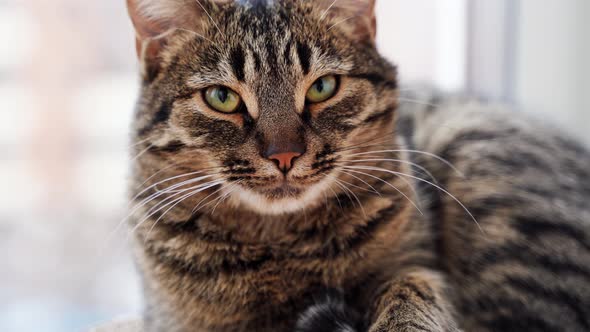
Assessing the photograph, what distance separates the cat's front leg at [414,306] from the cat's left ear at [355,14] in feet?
1.65

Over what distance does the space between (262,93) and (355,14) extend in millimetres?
284

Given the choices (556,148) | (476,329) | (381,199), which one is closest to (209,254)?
(381,199)

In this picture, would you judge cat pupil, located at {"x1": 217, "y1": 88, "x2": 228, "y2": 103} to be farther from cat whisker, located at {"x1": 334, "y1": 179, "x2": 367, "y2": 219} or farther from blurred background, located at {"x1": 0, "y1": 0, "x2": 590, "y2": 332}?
blurred background, located at {"x1": 0, "y1": 0, "x2": 590, "y2": 332}

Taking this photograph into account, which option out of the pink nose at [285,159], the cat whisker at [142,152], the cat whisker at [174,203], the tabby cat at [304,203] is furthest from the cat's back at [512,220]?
the cat whisker at [142,152]

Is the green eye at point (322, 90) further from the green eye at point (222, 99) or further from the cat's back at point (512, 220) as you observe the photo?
the cat's back at point (512, 220)

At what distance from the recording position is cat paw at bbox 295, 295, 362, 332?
43.2 inches

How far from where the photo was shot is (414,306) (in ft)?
3.77

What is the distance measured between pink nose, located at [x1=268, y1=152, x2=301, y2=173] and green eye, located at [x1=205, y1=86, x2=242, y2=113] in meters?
0.15

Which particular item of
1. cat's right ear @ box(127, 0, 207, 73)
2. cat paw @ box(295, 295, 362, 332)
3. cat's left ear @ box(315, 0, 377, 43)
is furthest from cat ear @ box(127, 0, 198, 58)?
cat paw @ box(295, 295, 362, 332)

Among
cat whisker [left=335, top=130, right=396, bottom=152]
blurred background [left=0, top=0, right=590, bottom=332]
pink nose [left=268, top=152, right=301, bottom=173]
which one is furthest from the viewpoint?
blurred background [left=0, top=0, right=590, bottom=332]

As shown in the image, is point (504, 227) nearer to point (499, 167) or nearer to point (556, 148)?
point (499, 167)

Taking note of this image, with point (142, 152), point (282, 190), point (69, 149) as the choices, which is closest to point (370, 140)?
point (282, 190)

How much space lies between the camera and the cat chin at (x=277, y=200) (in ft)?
3.79

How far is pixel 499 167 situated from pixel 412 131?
1.04 ft
